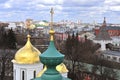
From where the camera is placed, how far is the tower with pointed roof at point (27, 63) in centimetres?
1441

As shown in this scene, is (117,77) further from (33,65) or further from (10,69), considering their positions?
(33,65)

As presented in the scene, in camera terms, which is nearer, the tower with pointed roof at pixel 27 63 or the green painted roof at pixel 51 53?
the green painted roof at pixel 51 53

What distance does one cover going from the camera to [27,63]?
14492mm

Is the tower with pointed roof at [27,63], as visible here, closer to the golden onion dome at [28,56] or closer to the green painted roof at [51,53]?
the golden onion dome at [28,56]

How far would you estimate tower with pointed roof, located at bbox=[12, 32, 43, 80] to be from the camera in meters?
14.4

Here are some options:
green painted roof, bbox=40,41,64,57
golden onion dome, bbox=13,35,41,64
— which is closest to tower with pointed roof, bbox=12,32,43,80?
golden onion dome, bbox=13,35,41,64

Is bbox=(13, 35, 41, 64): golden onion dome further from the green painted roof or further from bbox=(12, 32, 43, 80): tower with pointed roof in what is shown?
the green painted roof

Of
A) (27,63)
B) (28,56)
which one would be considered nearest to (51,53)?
(28,56)

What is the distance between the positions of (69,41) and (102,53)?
8.12 meters

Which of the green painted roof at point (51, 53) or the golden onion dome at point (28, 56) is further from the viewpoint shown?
the golden onion dome at point (28, 56)

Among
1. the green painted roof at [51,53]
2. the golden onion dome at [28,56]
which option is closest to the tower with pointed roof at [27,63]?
the golden onion dome at [28,56]

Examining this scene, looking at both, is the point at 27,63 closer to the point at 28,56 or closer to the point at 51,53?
the point at 28,56

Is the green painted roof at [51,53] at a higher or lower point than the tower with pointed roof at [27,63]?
higher

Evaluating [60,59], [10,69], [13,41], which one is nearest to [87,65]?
[10,69]
